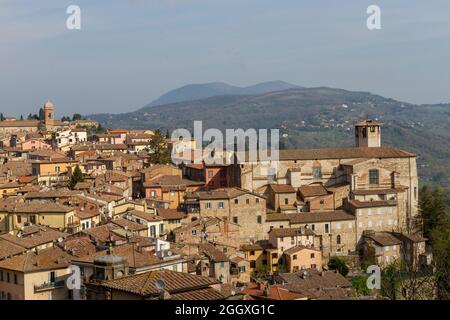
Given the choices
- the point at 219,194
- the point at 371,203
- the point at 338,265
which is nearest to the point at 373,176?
the point at 371,203

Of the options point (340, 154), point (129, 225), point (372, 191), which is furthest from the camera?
point (340, 154)

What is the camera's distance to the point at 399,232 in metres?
47.2

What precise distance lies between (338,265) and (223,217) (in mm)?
7146

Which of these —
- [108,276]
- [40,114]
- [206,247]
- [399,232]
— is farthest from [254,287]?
[40,114]

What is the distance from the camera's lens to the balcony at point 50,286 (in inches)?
945

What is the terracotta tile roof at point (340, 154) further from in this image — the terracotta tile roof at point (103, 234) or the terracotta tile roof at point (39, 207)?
the terracotta tile roof at point (103, 234)

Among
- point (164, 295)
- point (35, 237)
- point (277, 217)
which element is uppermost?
point (164, 295)

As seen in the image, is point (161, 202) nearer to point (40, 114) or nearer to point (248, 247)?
point (248, 247)

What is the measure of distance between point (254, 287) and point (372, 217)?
669 inches

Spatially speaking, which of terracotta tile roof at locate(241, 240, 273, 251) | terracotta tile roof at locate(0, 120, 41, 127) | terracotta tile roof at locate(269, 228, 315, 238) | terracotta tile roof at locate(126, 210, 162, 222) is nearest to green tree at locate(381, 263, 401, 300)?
terracotta tile roof at locate(269, 228, 315, 238)

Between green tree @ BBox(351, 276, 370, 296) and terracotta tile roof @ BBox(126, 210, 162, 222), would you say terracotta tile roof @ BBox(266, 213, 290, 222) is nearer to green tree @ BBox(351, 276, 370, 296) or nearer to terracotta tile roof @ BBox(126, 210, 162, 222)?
green tree @ BBox(351, 276, 370, 296)

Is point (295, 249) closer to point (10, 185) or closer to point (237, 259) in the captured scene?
point (237, 259)

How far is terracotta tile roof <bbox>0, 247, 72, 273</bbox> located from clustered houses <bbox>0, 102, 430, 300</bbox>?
0.14ft

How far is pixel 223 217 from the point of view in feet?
140
